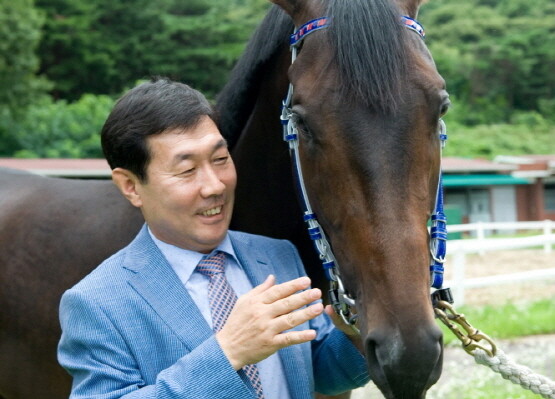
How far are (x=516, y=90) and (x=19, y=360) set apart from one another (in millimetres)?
48183

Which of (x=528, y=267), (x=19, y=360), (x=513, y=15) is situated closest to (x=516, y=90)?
(x=513, y=15)

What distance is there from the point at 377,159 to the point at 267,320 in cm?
49

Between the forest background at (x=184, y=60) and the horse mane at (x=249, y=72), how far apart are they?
16.9 m

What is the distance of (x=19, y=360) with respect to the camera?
317 cm

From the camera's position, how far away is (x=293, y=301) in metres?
1.68

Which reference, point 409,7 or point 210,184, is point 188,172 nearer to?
point 210,184

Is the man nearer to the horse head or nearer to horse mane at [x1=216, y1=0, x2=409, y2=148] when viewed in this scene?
the horse head

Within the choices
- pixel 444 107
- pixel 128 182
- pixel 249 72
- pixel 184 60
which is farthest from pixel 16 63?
pixel 444 107

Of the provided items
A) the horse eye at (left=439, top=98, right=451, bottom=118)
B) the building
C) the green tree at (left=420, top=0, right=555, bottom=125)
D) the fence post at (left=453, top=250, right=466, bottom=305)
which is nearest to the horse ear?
the horse eye at (left=439, top=98, right=451, bottom=118)

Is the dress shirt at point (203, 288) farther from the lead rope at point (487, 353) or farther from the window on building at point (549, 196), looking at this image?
the window on building at point (549, 196)

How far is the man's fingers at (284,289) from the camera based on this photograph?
169 cm

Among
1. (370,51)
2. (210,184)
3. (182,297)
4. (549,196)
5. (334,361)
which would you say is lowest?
(549,196)

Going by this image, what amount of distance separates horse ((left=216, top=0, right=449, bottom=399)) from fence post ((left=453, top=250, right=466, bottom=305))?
24.8ft

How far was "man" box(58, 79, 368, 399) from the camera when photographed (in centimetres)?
175
